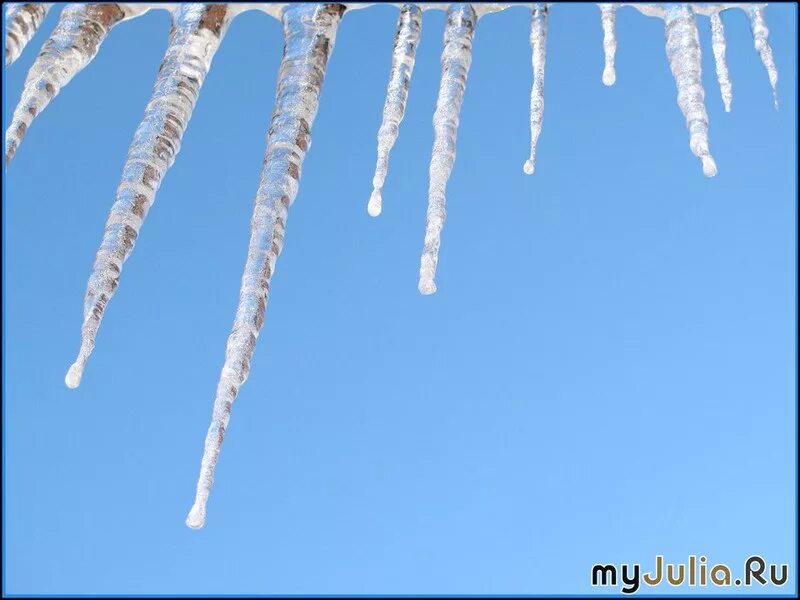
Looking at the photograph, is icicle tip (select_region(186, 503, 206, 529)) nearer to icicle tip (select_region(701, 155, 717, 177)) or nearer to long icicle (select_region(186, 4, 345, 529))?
long icicle (select_region(186, 4, 345, 529))

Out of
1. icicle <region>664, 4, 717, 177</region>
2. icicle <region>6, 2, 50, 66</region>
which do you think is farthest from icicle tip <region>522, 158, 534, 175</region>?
icicle <region>6, 2, 50, 66</region>

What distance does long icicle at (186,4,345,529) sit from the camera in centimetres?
240

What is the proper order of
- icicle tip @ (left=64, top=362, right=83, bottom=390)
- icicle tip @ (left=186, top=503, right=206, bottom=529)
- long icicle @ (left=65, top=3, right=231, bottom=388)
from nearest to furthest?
icicle tip @ (left=186, top=503, right=206, bottom=529) < icicle tip @ (left=64, top=362, right=83, bottom=390) < long icicle @ (left=65, top=3, right=231, bottom=388)

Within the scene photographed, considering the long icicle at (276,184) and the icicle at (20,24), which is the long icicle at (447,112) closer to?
the long icicle at (276,184)

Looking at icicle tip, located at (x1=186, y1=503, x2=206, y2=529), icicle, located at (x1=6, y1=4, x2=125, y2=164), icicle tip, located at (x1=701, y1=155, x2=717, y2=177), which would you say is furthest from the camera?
icicle tip, located at (x1=701, y1=155, x2=717, y2=177)

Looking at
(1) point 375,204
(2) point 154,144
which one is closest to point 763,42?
(1) point 375,204

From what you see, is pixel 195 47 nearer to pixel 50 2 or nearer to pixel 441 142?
pixel 50 2

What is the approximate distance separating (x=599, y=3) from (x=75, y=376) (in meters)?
2.32

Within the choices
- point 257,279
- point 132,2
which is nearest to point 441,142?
point 257,279

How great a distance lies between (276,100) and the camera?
2.99 m

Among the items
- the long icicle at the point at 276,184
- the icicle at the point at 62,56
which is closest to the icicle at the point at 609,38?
the long icicle at the point at 276,184

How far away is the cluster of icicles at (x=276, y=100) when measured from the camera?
2.55 m

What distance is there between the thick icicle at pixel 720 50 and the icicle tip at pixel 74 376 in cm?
246

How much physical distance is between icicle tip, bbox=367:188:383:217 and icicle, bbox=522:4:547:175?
0.63 m
